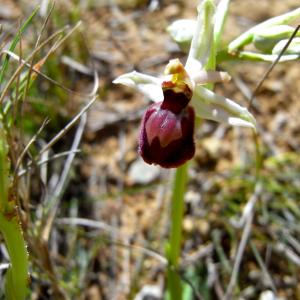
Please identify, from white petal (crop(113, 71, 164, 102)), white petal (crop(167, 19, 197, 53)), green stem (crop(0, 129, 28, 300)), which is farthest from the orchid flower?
green stem (crop(0, 129, 28, 300))

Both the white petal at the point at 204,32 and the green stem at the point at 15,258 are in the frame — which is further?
the white petal at the point at 204,32

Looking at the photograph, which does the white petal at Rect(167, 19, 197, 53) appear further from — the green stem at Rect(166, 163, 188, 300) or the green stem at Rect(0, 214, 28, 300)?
the green stem at Rect(0, 214, 28, 300)

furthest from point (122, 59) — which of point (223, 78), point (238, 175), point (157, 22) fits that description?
point (223, 78)

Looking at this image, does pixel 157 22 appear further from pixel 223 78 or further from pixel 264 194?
pixel 223 78

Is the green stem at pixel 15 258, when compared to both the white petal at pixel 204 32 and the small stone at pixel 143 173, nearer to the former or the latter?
the white petal at pixel 204 32

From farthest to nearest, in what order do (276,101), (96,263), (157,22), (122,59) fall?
(157,22) < (122,59) < (276,101) < (96,263)

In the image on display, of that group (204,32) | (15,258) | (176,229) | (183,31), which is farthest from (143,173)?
(15,258)

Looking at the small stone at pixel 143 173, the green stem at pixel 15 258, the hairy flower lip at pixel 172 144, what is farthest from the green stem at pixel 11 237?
the small stone at pixel 143 173
